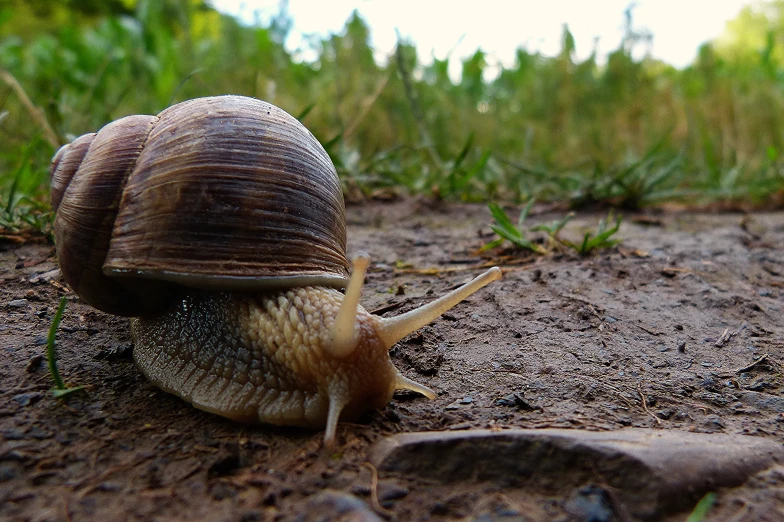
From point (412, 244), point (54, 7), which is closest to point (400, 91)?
A: point (412, 244)

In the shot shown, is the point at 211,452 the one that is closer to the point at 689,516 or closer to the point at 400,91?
the point at 689,516

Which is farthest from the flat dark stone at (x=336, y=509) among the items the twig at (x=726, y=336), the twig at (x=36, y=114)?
the twig at (x=36, y=114)

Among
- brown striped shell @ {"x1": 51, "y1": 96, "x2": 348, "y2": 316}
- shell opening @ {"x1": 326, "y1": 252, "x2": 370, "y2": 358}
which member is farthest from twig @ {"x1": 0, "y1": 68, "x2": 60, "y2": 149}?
shell opening @ {"x1": 326, "y1": 252, "x2": 370, "y2": 358}

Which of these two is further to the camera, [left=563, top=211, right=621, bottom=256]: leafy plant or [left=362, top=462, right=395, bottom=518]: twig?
[left=563, top=211, right=621, bottom=256]: leafy plant

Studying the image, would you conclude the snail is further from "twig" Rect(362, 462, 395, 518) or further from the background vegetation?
the background vegetation

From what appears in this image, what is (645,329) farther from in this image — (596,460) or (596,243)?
(596,460)

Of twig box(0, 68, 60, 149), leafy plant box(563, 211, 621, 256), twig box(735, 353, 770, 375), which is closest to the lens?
twig box(735, 353, 770, 375)

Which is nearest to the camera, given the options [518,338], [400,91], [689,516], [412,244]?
[689,516]
